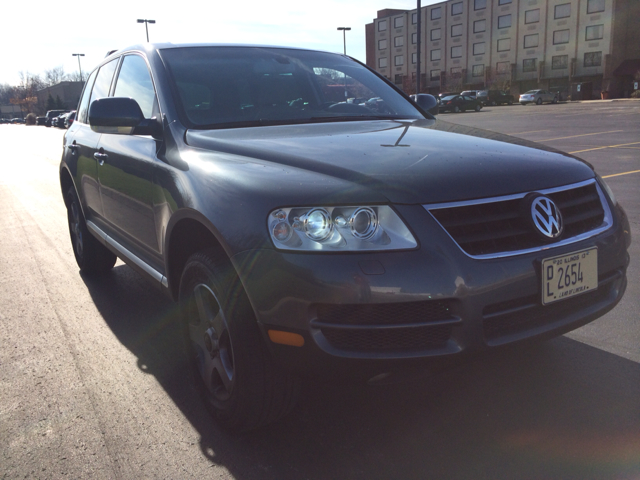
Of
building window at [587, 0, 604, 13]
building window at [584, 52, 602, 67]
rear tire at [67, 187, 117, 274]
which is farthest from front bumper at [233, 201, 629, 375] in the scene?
building window at [587, 0, 604, 13]

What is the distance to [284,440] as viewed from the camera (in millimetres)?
2512

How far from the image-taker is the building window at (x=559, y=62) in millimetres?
64938

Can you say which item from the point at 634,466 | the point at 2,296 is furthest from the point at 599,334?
the point at 2,296

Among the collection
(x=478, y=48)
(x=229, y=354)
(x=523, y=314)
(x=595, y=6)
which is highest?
(x=595, y=6)

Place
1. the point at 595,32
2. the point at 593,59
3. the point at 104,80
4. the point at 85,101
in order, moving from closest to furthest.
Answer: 1. the point at 104,80
2. the point at 85,101
3. the point at 595,32
4. the point at 593,59

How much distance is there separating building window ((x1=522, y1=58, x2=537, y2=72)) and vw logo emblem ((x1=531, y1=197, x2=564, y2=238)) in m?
72.3

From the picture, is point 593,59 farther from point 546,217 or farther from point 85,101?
point 546,217

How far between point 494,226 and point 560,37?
71.5 m

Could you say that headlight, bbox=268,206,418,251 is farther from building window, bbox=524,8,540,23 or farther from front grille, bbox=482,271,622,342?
building window, bbox=524,8,540,23

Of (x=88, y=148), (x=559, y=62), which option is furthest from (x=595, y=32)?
(x=88, y=148)

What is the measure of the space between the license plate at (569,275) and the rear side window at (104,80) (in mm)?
3347

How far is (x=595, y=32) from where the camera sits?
61.8m

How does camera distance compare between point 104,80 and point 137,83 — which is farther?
point 104,80

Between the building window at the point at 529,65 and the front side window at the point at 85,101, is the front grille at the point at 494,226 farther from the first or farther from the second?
the building window at the point at 529,65
